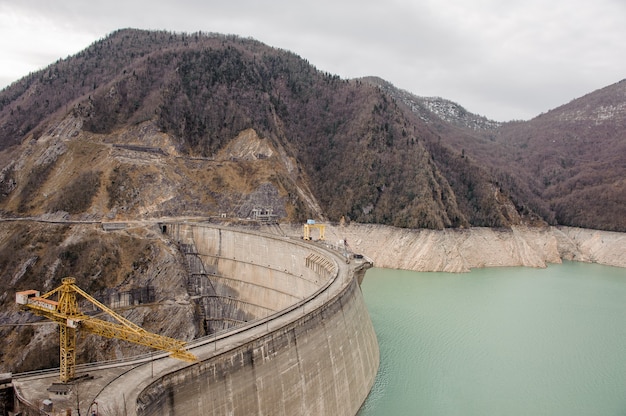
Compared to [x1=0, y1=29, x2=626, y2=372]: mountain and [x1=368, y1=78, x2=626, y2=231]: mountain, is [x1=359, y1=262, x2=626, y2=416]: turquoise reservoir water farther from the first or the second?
[x1=368, y1=78, x2=626, y2=231]: mountain

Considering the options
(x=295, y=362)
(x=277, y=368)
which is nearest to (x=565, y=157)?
(x=295, y=362)

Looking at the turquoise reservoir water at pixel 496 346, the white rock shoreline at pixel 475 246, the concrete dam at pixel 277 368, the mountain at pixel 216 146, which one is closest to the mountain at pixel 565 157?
the white rock shoreline at pixel 475 246

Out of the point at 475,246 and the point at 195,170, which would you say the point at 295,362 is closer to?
the point at 195,170

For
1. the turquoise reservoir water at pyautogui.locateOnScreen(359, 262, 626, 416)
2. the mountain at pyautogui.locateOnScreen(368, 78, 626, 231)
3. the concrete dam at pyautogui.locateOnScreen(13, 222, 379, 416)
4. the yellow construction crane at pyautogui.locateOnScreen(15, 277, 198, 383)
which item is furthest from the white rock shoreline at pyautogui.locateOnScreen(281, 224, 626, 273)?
the yellow construction crane at pyautogui.locateOnScreen(15, 277, 198, 383)

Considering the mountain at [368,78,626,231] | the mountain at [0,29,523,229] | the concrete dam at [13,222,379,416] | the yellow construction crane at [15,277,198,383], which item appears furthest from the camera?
the mountain at [368,78,626,231]

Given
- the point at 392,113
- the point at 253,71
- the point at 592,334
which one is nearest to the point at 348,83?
the point at 392,113

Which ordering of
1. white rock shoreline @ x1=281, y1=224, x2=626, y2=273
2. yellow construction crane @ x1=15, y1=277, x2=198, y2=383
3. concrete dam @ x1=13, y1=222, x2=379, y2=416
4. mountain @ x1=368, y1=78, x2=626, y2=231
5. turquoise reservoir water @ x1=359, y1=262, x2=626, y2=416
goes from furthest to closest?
1. mountain @ x1=368, y1=78, x2=626, y2=231
2. white rock shoreline @ x1=281, y1=224, x2=626, y2=273
3. turquoise reservoir water @ x1=359, y1=262, x2=626, y2=416
4. yellow construction crane @ x1=15, y1=277, x2=198, y2=383
5. concrete dam @ x1=13, y1=222, x2=379, y2=416
